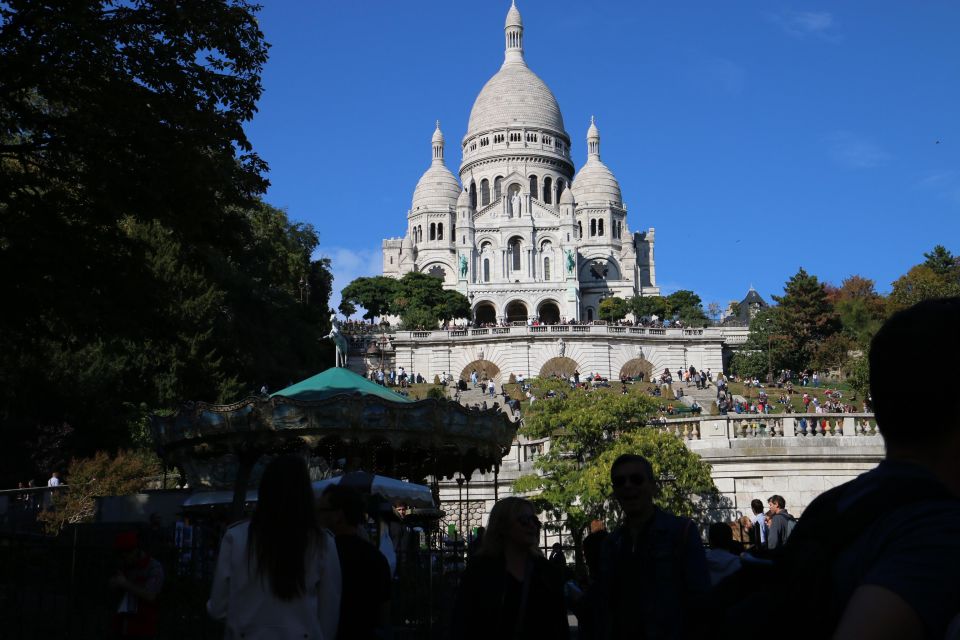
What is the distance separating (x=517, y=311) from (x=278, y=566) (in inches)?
3466

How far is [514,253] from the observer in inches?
3824

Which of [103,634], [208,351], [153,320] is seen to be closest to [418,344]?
[208,351]

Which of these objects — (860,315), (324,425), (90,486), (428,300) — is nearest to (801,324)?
(860,315)

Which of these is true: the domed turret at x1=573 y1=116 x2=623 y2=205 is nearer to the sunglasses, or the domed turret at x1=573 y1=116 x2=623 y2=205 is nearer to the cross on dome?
the cross on dome

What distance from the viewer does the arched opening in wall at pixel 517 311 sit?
91875 mm

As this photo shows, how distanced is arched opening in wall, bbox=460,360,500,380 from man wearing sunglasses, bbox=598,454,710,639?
185ft

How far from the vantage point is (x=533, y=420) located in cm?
2447

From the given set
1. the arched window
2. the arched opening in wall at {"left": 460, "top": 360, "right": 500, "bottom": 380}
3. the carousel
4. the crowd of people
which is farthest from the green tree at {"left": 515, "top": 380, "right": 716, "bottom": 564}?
the arched window

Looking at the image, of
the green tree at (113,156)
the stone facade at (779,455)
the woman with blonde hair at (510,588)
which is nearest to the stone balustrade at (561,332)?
the stone facade at (779,455)

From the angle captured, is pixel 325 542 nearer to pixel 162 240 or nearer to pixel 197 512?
pixel 197 512

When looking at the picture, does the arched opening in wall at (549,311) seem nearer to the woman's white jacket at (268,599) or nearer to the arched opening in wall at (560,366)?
the arched opening in wall at (560,366)

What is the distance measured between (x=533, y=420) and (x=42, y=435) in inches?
562

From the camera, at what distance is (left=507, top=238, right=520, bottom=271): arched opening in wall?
96688 millimetres

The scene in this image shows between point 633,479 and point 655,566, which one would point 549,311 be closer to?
point 633,479
